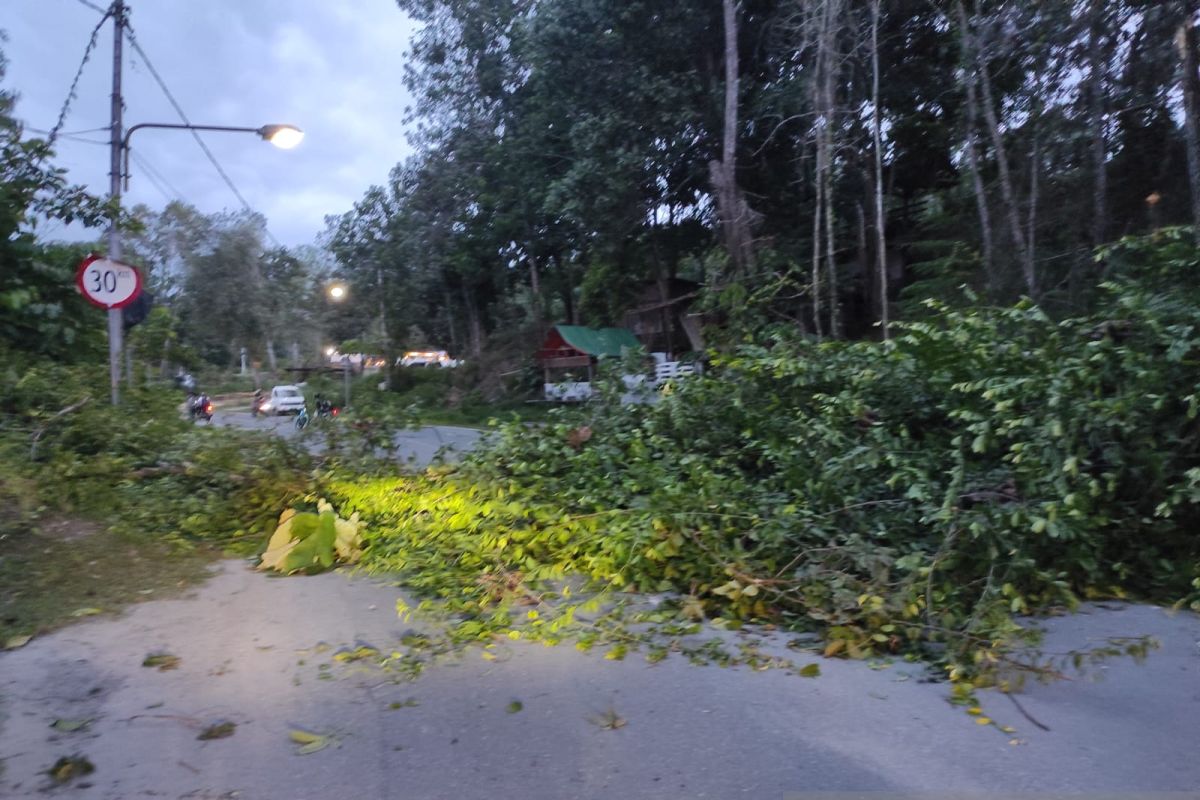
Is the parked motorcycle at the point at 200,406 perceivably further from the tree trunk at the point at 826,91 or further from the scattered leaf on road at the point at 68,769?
the scattered leaf on road at the point at 68,769

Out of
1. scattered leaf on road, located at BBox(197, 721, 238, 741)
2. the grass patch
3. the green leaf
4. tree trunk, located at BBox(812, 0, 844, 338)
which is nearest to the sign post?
the grass patch

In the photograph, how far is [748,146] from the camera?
875 inches

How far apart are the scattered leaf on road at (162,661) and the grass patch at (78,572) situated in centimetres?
97

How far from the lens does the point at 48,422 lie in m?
9.12

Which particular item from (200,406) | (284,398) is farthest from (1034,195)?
(284,398)

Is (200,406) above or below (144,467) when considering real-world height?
above

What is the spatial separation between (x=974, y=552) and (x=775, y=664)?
181 cm

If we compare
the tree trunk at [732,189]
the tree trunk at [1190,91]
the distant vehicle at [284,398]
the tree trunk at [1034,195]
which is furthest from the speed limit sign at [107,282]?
the distant vehicle at [284,398]

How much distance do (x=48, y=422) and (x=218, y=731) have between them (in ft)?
20.4

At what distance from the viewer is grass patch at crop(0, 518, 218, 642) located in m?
6.06

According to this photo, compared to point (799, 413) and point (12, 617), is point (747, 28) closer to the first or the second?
point (799, 413)

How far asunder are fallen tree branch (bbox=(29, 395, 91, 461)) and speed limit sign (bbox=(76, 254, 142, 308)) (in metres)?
1.15

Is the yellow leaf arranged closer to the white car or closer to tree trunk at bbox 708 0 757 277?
tree trunk at bbox 708 0 757 277

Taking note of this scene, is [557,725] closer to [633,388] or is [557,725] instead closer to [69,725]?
[69,725]
